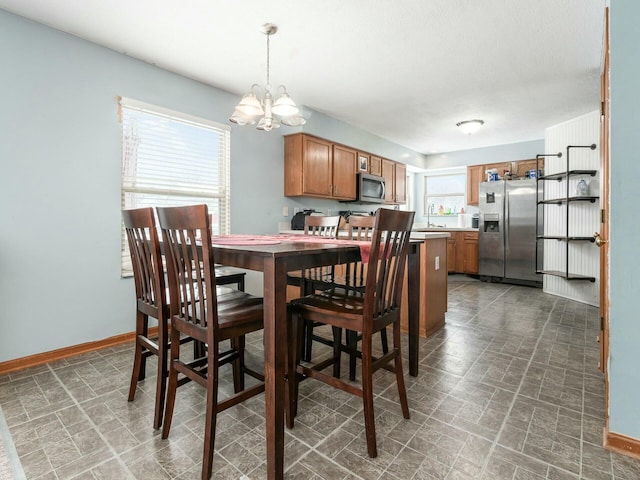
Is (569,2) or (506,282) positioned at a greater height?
(569,2)

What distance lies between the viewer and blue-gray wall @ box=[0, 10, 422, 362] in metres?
2.32

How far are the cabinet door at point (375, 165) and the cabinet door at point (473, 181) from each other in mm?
2151

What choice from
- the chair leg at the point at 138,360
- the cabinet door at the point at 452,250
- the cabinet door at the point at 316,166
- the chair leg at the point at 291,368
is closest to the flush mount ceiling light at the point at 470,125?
the cabinet door at the point at 316,166

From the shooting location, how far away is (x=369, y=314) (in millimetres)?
1471

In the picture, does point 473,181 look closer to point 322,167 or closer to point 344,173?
point 344,173

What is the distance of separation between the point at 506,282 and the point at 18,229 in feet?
20.7

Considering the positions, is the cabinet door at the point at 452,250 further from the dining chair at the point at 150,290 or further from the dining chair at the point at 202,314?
the dining chair at the point at 150,290

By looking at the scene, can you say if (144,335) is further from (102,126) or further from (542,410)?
(542,410)

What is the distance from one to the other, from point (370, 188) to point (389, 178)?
0.80 metres

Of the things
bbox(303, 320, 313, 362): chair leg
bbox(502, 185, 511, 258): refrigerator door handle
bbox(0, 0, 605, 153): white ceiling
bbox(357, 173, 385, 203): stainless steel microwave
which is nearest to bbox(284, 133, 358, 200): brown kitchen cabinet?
bbox(357, 173, 385, 203): stainless steel microwave

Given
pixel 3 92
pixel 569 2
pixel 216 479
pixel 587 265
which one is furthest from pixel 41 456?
pixel 587 265

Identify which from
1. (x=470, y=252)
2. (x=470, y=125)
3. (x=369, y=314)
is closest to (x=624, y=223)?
(x=369, y=314)

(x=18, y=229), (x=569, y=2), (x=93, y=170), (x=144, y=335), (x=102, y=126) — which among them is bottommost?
(x=144, y=335)

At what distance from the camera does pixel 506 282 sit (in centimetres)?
563
